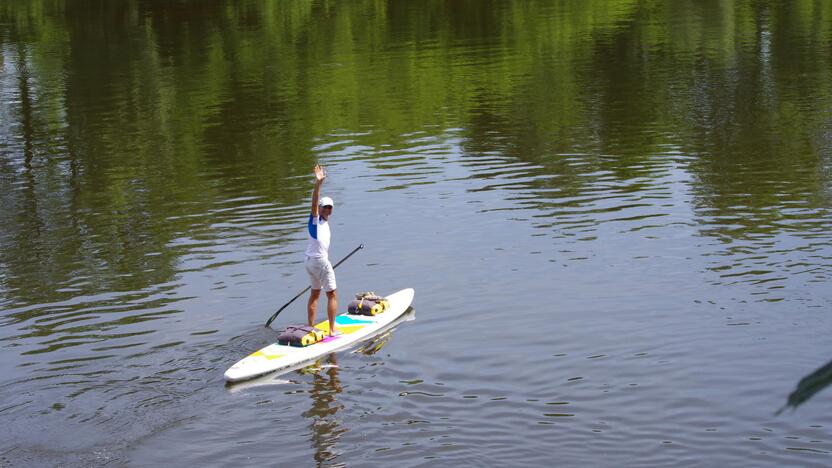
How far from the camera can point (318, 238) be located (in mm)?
18328

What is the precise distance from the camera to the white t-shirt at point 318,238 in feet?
59.8

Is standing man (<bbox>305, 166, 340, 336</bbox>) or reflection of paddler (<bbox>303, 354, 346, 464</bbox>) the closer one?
reflection of paddler (<bbox>303, 354, 346, 464</bbox>)

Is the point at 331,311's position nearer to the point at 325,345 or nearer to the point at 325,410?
the point at 325,345

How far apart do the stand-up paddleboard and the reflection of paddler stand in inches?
11.8

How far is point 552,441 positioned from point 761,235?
10887mm

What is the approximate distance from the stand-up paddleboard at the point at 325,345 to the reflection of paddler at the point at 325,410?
0.30 m

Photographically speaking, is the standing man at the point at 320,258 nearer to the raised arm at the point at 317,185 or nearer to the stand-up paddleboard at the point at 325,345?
the raised arm at the point at 317,185

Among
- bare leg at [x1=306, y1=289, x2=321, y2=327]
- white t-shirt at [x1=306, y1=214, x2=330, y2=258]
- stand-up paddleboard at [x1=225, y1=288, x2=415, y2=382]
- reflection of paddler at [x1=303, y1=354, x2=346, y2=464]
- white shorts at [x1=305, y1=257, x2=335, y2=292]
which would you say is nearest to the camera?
reflection of paddler at [x1=303, y1=354, x2=346, y2=464]

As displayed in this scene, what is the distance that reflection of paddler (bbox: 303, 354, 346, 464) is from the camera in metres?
14.6

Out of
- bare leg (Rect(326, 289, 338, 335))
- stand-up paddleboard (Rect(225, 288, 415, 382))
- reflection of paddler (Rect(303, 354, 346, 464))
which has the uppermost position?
bare leg (Rect(326, 289, 338, 335))

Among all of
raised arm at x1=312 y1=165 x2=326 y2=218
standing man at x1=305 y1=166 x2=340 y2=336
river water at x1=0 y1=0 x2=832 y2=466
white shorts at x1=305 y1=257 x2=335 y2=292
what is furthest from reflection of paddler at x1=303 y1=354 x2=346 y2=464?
raised arm at x1=312 y1=165 x2=326 y2=218

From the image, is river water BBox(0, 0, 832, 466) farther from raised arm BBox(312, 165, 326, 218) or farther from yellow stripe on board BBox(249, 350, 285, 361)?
raised arm BBox(312, 165, 326, 218)

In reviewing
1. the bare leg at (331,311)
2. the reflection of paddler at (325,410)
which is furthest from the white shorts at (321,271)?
the reflection of paddler at (325,410)

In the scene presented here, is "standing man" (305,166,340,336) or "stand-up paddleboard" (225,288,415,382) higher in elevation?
"standing man" (305,166,340,336)
